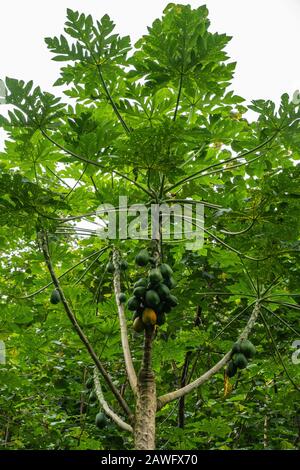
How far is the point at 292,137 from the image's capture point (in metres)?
2.71

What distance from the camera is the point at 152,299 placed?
234 cm

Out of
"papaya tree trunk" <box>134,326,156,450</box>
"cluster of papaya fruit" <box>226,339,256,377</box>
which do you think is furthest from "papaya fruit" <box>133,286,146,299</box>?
"cluster of papaya fruit" <box>226,339,256,377</box>

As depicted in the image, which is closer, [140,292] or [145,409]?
[145,409]

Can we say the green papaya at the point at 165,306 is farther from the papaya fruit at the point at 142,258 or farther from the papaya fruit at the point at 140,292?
the papaya fruit at the point at 142,258

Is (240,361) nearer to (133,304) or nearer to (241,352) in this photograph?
(241,352)

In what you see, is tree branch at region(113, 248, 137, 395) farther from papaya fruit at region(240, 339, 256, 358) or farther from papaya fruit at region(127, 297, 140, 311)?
papaya fruit at region(240, 339, 256, 358)

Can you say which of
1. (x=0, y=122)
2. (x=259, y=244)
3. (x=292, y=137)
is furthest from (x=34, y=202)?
(x=292, y=137)

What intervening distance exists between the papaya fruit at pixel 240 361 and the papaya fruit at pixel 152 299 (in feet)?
1.59

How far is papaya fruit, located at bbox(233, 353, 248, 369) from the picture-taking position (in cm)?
238

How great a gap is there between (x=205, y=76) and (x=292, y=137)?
1.96ft

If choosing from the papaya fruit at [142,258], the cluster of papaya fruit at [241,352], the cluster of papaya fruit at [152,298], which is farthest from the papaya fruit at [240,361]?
the papaya fruit at [142,258]

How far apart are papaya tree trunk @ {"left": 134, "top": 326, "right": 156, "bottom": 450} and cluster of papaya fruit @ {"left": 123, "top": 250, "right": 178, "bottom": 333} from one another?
149 millimetres

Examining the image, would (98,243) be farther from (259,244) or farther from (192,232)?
(259,244)

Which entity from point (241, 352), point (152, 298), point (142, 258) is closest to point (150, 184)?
point (142, 258)
